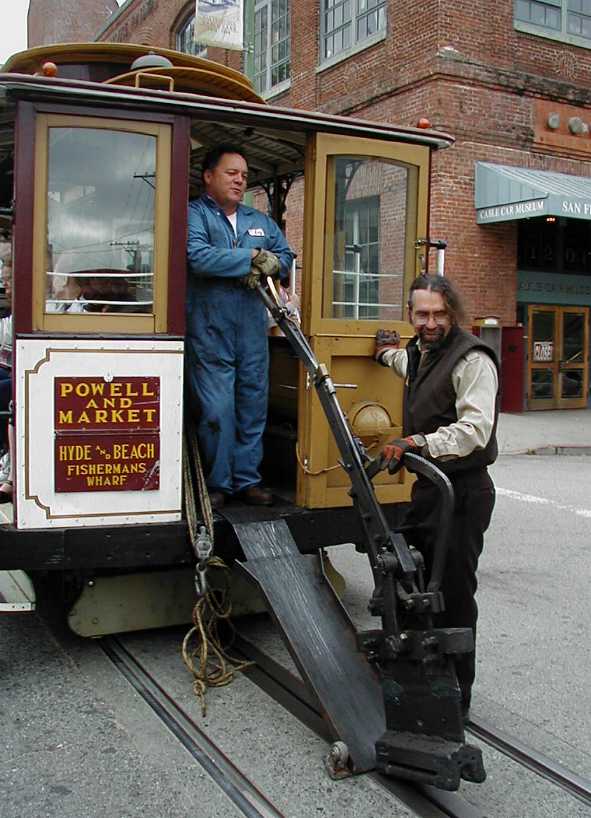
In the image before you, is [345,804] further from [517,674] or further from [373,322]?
[373,322]

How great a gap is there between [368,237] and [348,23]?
1362 cm

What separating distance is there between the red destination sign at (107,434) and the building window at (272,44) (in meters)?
16.6

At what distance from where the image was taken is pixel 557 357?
17391 mm

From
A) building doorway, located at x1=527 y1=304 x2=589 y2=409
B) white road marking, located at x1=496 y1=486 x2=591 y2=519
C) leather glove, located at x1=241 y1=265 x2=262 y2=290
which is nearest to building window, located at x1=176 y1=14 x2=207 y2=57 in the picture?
building doorway, located at x1=527 y1=304 x2=589 y2=409

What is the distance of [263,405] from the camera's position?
189 inches

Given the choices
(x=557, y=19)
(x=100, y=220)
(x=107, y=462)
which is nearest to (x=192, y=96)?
(x=100, y=220)

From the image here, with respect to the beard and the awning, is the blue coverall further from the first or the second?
the awning

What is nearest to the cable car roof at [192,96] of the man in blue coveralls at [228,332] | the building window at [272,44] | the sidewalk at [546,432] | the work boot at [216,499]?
the man in blue coveralls at [228,332]

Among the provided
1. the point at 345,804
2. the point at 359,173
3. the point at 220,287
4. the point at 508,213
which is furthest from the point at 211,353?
the point at 508,213

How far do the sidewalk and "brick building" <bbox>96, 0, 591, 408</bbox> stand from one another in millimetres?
672

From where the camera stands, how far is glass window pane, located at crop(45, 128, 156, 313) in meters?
4.14

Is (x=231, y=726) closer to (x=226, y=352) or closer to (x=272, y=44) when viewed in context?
(x=226, y=352)

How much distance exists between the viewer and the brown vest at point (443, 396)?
359 cm

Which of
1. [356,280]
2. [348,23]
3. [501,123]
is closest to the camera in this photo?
[356,280]
